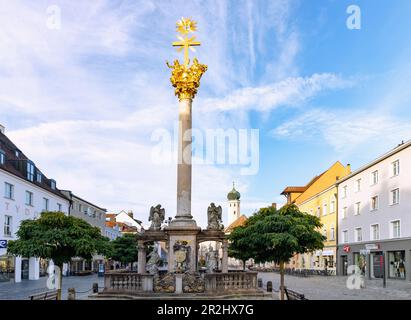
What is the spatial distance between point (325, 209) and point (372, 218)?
16588 millimetres

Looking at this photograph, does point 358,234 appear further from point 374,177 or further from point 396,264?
point 396,264

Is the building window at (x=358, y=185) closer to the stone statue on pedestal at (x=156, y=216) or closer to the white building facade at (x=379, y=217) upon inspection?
the white building facade at (x=379, y=217)

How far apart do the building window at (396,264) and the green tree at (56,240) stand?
2952 centimetres

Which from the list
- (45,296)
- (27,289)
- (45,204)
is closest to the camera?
(45,296)

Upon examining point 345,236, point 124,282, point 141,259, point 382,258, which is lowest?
point 124,282

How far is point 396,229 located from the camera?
39.9 m

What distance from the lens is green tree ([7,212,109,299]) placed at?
55.4ft

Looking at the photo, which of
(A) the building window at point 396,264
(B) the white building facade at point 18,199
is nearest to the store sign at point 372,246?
(A) the building window at point 396,264

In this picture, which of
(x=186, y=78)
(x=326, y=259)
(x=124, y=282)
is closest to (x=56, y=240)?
(x=124, y=282)

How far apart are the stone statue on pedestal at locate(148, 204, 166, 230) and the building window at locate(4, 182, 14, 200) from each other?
17149 millimetres

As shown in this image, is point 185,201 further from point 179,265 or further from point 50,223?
point 50,223

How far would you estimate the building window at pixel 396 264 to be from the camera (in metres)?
38.8
